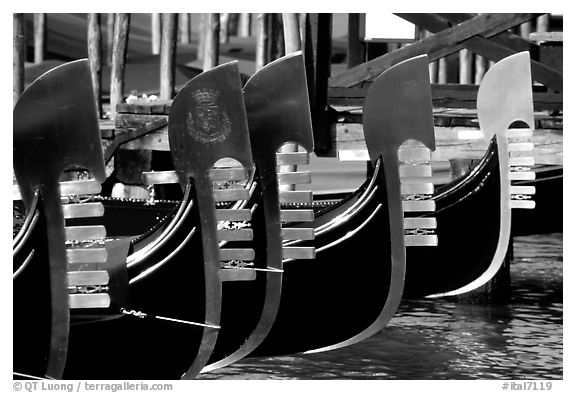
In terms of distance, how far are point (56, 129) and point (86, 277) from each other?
42cm

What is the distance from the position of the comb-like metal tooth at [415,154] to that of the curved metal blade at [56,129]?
129 cm

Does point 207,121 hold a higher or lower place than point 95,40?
lower

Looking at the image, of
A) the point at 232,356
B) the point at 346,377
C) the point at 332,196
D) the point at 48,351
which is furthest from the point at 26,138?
the point at 332,196

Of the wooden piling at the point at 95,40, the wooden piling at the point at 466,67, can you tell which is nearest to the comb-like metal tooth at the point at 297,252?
the wooden piling at the point at 95,40

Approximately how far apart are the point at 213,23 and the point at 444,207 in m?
3.29

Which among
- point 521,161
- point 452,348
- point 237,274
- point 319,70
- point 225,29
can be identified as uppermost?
point 225,29

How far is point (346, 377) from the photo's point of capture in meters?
5.49

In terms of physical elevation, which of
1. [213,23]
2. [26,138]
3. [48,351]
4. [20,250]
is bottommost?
[48,351]

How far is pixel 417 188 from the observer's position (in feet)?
15.0

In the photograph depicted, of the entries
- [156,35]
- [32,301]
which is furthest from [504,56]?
[156,35]

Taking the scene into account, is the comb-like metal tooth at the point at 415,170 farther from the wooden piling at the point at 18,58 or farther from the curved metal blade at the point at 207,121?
the wooden piling at the point at 18,58

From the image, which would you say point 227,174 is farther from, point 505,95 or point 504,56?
point 504,56

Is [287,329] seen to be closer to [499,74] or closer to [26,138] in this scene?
[499,74]

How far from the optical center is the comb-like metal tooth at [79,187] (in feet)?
11.2
